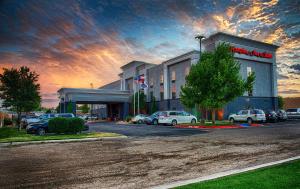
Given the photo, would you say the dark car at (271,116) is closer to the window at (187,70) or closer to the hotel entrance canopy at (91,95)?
the window at (187,70)

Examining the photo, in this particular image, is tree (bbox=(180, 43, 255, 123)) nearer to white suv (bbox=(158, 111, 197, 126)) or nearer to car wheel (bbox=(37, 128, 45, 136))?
white suv (bbox=(158, 111, 197, 126))

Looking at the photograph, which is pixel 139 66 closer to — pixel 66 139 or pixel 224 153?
pixel 66 139

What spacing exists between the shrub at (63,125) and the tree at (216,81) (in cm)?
1518

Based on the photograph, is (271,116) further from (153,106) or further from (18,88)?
(18,88)

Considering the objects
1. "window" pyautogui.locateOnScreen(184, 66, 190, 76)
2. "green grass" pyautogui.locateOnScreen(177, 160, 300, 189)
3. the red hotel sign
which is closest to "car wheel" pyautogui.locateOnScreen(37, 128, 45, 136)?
"green grass" pyautogui.locateOnScreen(177, 160, 300, 189)

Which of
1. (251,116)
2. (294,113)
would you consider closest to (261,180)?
(251,116)

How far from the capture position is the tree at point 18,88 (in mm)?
34688

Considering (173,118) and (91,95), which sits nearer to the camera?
(173,118)

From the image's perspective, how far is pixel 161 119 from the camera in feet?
112

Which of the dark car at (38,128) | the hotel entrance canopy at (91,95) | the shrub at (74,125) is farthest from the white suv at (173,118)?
the hotel entrance canopy at (91,95)

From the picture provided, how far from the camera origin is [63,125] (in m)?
20.6

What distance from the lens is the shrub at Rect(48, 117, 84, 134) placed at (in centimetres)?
2056

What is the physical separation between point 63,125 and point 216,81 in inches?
665

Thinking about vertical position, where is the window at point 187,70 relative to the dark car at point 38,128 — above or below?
above
